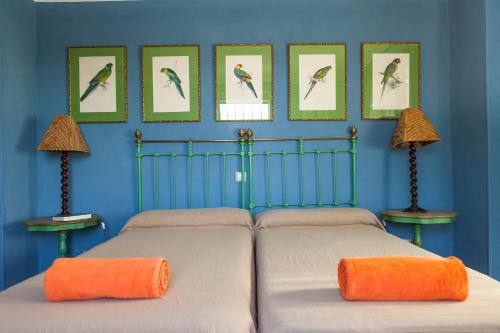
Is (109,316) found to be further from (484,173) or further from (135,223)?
(484,173)

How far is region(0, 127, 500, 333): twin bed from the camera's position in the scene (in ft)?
2.89

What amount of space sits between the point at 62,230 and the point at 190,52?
1.66 metres

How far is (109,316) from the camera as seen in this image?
921 millimetres

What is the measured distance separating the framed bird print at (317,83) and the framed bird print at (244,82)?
188mm

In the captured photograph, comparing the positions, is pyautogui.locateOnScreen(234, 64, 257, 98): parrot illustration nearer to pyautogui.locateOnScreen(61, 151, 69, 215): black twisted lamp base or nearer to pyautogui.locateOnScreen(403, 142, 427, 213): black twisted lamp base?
pyautogui.locateOnScreen(403, 142, 427, 213): black twisted lamp base

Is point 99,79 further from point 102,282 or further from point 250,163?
point 102,282

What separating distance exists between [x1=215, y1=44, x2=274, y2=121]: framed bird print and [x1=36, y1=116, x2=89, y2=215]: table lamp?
1062 mm

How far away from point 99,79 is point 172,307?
2.31 meters

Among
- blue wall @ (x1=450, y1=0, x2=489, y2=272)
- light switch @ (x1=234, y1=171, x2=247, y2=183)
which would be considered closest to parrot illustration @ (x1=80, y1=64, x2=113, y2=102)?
light switch @ (x1=234, y1=171, x2=247, y2=183)

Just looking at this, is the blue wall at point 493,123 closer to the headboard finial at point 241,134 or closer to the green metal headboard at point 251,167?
the green metal headboard at point 251,167

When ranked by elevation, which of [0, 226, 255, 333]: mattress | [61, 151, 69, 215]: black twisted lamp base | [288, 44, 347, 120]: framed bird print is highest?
[288, 44, 347, 120]: framed bird print

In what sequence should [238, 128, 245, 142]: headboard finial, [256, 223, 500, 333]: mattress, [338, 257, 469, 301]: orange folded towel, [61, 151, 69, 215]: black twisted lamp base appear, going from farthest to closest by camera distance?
[238, 128, 245, 142]: headboard finial, [61, 151, 69, 215]: black twisted lamp base, [338, 257, 469, 301]: orange folded towel, [256, 223, 500, 333]: mattress

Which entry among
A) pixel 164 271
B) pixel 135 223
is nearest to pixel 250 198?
pixel 135 223

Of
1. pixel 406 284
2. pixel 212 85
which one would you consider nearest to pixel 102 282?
pixel 406 284
